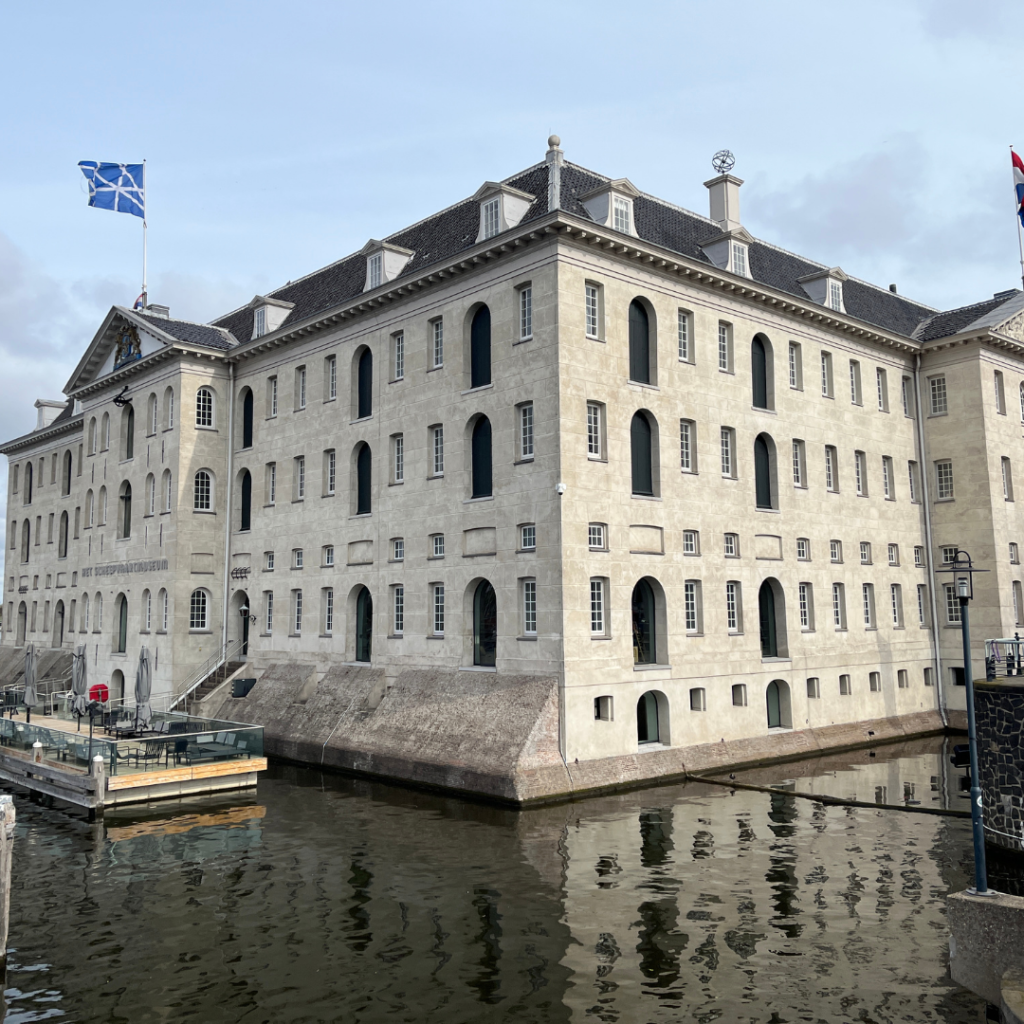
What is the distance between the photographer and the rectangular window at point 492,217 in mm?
32375

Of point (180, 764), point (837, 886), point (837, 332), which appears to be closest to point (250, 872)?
point (180, 764)

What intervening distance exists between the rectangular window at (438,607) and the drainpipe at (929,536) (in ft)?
81.3

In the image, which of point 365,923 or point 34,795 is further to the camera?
point 34,795

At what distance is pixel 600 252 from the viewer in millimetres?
31422

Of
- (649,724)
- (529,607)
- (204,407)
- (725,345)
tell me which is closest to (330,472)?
(204,407)

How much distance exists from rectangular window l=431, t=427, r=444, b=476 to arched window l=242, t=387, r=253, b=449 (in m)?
14.6

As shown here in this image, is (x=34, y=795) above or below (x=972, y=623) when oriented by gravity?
below

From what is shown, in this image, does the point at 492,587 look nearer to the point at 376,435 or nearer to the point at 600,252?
the point at 376,435

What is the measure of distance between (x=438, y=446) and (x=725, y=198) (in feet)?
60.4

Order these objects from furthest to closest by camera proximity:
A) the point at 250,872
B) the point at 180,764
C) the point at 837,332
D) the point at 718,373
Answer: the point at 837,332
the point at 718,373
the point at 180,764
the point at 250,872

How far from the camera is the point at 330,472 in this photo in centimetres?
4069

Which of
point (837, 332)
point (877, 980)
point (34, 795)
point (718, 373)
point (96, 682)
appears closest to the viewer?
point (877, 980)

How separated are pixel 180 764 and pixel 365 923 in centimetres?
1327

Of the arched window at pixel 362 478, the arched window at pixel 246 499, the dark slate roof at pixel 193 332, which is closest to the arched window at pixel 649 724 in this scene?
the arched window at pixel 362 478
